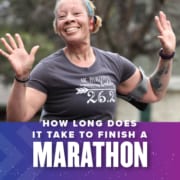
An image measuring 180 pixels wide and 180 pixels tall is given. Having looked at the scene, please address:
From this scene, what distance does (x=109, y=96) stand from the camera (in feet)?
12.0

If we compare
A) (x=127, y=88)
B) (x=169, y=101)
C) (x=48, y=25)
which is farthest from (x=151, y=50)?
(x=127, y=88)

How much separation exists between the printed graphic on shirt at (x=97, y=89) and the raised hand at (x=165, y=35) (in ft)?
1.20

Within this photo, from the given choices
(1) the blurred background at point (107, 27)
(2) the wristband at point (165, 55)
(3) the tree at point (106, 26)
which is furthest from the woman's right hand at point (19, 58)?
(3) the tree at point (106, 26)

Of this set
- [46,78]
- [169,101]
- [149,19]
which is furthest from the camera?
[169,101]

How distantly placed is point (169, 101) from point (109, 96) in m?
16.0

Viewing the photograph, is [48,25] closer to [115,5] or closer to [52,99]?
[115,5]

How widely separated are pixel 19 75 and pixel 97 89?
49cm

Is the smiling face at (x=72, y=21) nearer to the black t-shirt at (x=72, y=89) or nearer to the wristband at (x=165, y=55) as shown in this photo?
the black t-shirt at (x=72, y=89)

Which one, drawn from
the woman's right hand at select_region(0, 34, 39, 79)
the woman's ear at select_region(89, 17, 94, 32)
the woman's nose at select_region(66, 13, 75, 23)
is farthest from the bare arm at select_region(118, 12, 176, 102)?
the woman's right hand at select_region(0, 34, 39, 79)

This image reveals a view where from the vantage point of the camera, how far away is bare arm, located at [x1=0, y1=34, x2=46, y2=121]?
3.33 metres

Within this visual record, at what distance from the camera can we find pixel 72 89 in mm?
3604

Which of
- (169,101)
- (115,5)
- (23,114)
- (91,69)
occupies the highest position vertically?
(115,5)

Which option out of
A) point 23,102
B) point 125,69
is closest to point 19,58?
point 23,102

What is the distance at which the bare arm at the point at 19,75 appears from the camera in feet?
10.9
